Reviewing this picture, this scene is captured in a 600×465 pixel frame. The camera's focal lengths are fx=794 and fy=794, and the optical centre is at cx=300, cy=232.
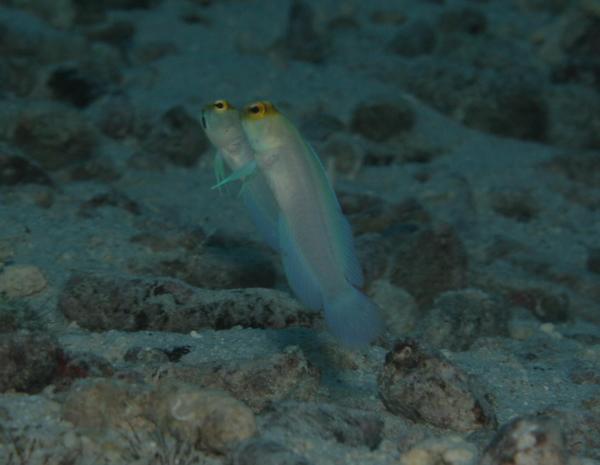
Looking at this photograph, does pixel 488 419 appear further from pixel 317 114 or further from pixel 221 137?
pixel 317 114

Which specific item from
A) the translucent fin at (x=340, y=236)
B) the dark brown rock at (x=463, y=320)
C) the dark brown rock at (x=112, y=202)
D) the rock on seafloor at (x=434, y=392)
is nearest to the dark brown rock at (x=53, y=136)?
the dark brown rock at (x=112, y=202)

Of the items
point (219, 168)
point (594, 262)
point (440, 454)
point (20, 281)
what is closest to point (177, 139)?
point (20, 281)

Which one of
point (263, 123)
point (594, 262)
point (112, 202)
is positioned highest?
point (263, 123)

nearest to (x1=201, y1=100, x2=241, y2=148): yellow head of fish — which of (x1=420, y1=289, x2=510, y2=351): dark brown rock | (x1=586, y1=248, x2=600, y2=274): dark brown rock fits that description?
(x1=420, y1=289, x2=510, y2=351): dark brown rock

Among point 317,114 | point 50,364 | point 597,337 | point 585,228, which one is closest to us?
point 50,364

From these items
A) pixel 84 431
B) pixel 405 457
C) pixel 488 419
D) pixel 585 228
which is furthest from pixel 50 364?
pixel 585 228

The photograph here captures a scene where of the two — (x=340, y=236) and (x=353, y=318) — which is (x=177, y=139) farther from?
(x=353, y=318)

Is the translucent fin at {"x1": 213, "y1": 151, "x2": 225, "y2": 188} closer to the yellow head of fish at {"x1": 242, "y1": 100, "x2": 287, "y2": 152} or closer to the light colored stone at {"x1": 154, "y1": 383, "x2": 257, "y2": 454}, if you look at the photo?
the yellow head of fish at {"x1": 242, "y1": 100, "x2": 287, "y2": 152}
